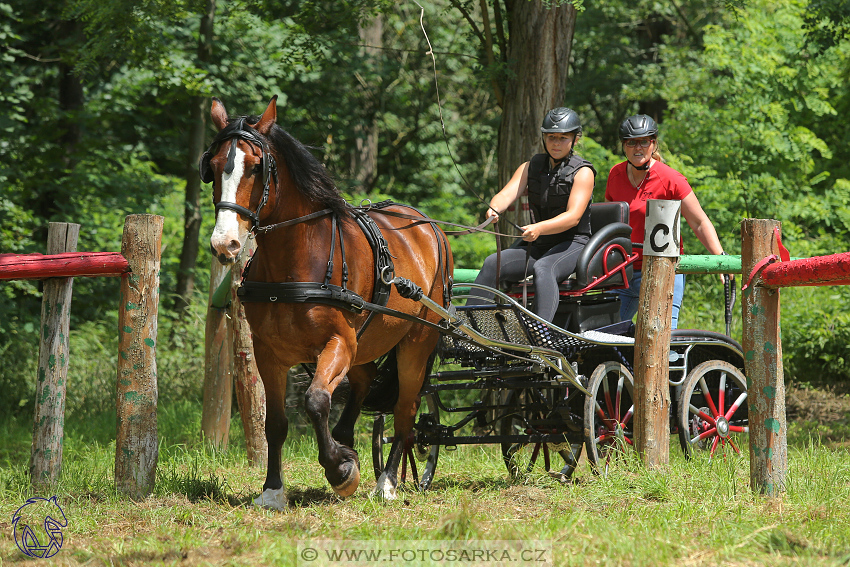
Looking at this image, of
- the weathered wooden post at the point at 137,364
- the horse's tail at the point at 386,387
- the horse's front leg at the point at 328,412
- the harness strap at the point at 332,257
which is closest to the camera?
the horse's front leg at the point at 328,412

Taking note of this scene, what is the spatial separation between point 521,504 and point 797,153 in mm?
8478

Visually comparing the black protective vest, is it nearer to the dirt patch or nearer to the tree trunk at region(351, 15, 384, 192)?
the dirt patch

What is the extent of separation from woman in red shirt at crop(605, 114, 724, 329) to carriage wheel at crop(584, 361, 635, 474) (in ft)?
1.71

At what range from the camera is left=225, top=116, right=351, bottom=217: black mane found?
4328 mm

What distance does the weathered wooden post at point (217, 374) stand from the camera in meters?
6.49

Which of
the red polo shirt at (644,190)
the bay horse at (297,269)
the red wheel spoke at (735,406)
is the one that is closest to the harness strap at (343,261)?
the bay horse at (297,269)


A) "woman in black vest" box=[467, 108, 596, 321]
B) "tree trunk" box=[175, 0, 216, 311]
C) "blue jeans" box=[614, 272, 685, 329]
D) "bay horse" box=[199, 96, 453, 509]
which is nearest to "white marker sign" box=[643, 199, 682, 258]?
"woman in black vest" box=[467, 108, 596, 321]

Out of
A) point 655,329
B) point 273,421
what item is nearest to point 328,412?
point 273,421

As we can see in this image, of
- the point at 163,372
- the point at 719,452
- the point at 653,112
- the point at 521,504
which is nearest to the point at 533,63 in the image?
the point at 719,452

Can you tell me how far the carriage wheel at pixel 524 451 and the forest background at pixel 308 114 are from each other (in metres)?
2.52

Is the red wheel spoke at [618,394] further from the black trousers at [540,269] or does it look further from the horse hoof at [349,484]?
the horse hoof at [349,484]

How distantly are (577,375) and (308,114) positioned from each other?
34.9ft

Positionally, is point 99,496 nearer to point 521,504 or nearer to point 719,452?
point 521,504

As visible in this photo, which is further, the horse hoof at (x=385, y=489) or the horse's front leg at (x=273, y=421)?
the horse hoof at (x=385, y=489)
